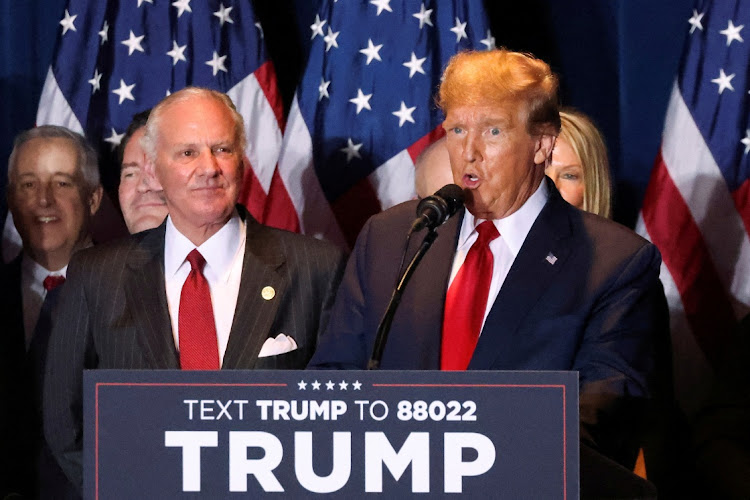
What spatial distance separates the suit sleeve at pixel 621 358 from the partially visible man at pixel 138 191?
5.56 ft

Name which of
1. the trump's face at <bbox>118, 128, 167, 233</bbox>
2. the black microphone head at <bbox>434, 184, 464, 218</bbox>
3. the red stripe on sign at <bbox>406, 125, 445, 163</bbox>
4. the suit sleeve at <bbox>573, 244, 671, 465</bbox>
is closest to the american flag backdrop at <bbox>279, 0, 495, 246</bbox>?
the red stripe on sign at <bbox>406, 125, 445, 163</bbox>

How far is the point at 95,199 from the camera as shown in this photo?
374cm

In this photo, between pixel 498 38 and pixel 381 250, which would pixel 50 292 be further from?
pixel 498 38

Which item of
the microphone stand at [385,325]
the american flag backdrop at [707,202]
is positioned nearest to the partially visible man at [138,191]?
the american flag backdrop at [707,202]

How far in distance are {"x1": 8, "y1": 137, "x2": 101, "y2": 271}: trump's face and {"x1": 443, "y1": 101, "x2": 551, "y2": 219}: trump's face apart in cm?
176

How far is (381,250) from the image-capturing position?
2.45 m

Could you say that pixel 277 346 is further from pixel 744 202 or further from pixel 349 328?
pixel 744 202

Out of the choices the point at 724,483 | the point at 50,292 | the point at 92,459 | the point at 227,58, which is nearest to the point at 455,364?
the point at 92,459

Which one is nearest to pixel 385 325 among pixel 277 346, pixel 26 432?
pixel 277 346

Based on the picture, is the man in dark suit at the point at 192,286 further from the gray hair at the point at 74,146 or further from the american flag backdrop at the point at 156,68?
the american flag backdrop at the point at 156,68

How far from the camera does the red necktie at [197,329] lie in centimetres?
270

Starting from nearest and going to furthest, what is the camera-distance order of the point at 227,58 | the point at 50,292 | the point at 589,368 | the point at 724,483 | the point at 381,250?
the point at 589,368 < the point at 381,250 < the point at 724,483 < the point at 50,292 < the point at 227,58

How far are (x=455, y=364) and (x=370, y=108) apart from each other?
1662mm

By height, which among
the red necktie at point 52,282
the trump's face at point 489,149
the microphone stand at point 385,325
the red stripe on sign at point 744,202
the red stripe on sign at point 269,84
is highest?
the red stripe on sign at point 269,84
